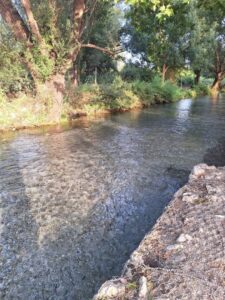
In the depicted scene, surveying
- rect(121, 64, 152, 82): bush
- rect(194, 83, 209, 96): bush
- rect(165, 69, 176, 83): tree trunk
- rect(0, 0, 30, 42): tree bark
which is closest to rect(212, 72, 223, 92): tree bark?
rect(194, 83, 209, 96): bush

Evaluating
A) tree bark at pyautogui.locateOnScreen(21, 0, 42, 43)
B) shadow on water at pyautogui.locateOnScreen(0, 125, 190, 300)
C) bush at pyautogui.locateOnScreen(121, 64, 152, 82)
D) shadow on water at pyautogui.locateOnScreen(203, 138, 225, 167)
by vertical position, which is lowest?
shadow on water at pyautogui.locateOnScreen(203, 138, 225, 167)

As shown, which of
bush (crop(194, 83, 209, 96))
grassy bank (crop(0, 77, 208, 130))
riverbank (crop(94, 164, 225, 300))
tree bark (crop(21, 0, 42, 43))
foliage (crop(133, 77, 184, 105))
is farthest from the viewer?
bush (crop(194, 83, 209, 96))

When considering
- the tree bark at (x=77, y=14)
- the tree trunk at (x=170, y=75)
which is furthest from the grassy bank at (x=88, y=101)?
the tree trunk at (x=170, y=75)

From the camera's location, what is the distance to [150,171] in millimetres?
8234

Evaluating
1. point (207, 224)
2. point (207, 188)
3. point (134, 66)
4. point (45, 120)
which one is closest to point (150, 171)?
point (207, 188)

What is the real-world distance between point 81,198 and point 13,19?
10036mm

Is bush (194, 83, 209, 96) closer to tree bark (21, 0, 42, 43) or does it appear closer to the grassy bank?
the grassy bank

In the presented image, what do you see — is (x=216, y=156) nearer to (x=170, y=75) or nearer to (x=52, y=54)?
(x=52, y=54)

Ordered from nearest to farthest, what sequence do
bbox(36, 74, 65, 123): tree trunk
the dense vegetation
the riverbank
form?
the riverbank
the dense vegetation
bbox(36, 74, 65, 123): tree trunk

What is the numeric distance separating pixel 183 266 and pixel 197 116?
15525 mm

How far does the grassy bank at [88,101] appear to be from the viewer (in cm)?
1370

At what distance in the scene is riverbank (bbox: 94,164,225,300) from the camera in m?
2.89

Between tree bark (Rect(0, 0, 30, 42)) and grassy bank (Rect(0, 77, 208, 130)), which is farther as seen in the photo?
grassy bank (Rect(0, 77, 208, 130))

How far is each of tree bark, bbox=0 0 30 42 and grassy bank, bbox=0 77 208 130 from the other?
8.12 ft
